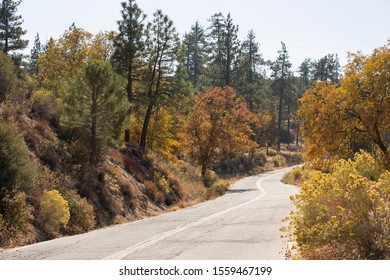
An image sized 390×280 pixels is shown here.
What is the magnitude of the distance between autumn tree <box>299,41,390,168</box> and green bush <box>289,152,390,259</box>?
11184mm

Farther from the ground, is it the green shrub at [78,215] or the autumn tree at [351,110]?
the autumn tree at [351,110]

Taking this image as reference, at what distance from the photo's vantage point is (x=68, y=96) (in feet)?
53.0

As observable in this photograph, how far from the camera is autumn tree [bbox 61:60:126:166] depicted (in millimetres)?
16219

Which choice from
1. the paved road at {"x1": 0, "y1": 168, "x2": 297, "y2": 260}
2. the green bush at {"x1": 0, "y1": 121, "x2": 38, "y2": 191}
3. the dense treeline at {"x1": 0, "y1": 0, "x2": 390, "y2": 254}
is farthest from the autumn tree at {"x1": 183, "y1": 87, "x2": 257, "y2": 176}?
the green bush at {"x1": 0, "y1": 121, "x2": 38, "y2": 191}

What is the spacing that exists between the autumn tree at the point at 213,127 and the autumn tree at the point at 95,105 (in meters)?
17.7

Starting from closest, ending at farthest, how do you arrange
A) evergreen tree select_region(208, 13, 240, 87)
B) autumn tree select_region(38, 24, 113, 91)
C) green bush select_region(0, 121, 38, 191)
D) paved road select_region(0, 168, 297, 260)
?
paved road select_region(0, 168, 297, 260), green bush select_region(0, 121, 38, 191), autumn tree select_region(38, 24, 113, 91), evergreen tree select_region(208, 13, 240, 87)

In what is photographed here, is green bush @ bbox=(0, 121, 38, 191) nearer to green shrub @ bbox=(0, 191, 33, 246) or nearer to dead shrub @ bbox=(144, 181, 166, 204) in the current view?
green shrub @ bbox=(0, 191, 33, 246)

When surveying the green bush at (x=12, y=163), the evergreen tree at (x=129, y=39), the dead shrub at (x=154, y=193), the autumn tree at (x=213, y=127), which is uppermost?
the evergreen tree at (x=129, y=39)

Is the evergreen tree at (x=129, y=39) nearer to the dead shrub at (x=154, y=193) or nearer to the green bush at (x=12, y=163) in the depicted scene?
the dead shrub at (x=154, y=193)

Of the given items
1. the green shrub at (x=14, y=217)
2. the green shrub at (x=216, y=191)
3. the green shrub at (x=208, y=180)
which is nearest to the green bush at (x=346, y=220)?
the green shrub at (x=14, y=217)

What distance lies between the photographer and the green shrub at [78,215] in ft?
43.5
